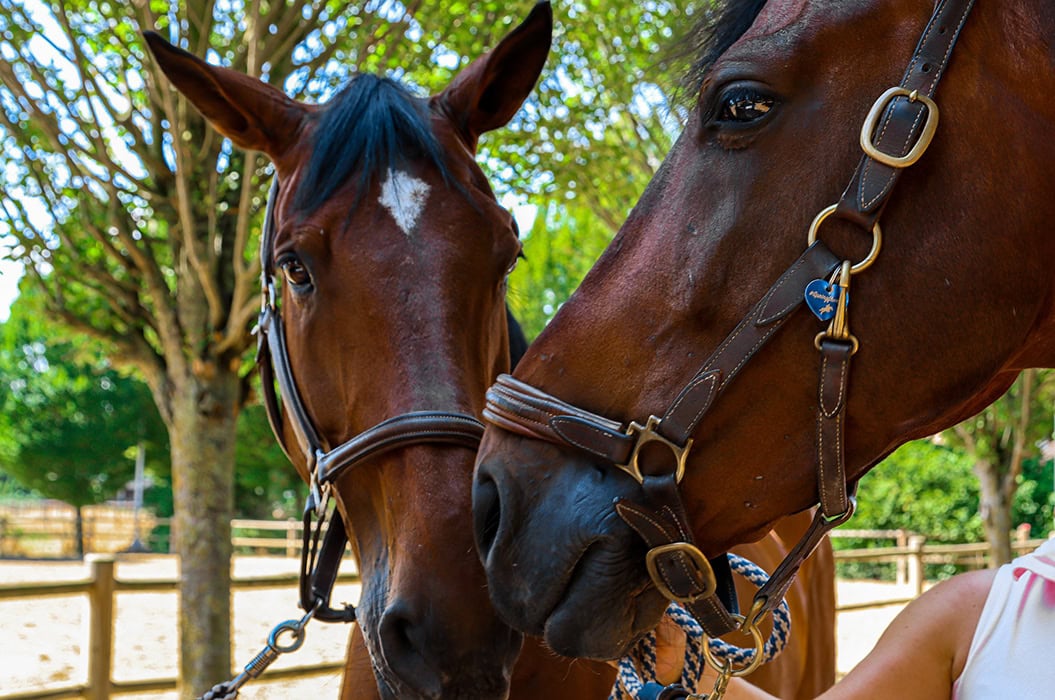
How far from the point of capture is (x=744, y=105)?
Answer: 1.35 m

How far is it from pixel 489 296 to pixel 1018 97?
1.38m

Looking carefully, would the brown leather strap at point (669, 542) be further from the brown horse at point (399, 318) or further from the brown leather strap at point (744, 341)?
the brown horse at point (399, 318)

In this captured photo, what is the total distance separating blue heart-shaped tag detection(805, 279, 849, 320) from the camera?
1.28m

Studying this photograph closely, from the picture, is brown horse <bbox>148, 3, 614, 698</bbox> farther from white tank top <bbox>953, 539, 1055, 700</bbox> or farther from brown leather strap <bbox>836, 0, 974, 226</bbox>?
brown leather strap <bbox>836, 0, 974, 226</bbox>

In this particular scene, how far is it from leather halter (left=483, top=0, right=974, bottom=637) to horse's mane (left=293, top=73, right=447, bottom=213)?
124 centimetres

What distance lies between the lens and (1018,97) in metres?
1.27

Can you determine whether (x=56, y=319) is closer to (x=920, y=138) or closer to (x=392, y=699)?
(x=392, y=699)

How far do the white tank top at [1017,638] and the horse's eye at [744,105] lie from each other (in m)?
0.87

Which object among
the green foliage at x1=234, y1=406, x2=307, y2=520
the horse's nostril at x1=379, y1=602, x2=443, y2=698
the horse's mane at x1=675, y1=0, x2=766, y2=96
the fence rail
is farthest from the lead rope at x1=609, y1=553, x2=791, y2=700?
the green foliage at x1=234, y1=406, x2=307, y2=520

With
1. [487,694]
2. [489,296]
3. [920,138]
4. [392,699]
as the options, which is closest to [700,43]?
[920,138]

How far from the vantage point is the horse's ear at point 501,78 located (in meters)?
2.72

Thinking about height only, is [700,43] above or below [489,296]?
above

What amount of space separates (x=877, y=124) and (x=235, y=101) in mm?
1881

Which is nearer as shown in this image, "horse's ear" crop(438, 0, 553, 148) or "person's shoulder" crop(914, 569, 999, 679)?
"person's shoulder" crop(914, 569, 999, 679)
